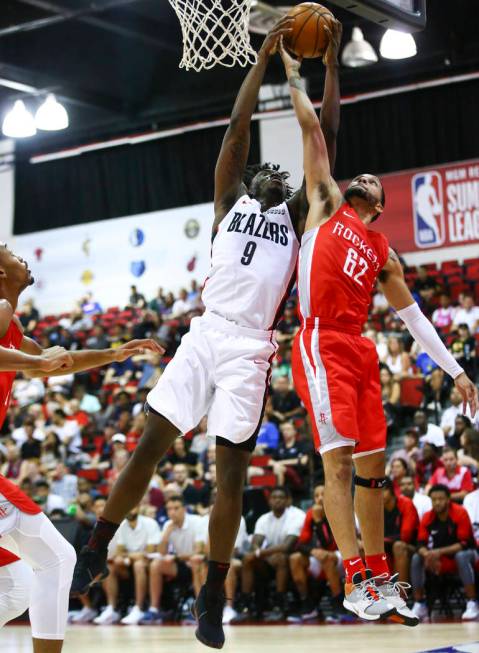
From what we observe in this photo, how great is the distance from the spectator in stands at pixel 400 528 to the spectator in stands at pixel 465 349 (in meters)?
3.64

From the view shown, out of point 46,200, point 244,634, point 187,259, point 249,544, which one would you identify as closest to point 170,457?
point 249,544

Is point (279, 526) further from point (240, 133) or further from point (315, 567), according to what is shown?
point (240, 133)

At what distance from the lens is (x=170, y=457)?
15.5 metres

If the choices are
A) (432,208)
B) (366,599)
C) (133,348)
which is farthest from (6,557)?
(432,208)

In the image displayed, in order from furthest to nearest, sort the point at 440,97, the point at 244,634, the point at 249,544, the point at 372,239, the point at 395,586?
the point at 440,97, the point at 249,544, the point at 244,634, the point at 372,239, the point at 395,586

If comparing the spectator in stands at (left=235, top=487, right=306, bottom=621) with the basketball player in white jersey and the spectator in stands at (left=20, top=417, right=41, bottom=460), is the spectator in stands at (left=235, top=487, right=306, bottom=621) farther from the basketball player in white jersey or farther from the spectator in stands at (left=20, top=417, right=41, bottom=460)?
the basketball player in white jersey

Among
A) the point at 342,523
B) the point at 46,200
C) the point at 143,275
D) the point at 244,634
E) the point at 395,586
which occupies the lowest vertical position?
the point at 244,634

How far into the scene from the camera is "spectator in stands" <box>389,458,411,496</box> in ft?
39.9

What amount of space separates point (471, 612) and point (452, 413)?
344cm

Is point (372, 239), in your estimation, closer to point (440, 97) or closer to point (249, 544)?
point (249, 544)

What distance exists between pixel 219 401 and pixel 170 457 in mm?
9794

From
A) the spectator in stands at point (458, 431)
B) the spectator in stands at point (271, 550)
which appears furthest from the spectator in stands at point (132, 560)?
the spectator in stands at point (458, 431)

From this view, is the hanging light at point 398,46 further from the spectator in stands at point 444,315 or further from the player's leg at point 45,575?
the player's leg at point 45,575

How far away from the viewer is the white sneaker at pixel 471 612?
11117mm
